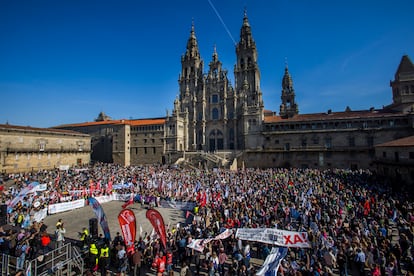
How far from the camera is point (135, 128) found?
2287 inches

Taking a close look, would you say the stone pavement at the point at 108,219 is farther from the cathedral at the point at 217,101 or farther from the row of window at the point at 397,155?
the cathedral at the point at 217,101

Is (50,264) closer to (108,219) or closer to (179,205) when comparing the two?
(108,219)

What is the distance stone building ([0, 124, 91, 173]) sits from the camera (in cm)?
3781

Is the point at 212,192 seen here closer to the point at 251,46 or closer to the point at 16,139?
the point at 16,139

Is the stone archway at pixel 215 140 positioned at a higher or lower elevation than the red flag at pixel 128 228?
higher

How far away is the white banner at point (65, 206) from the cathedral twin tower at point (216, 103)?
3198 centimetres

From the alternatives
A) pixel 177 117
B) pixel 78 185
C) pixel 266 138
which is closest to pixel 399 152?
pixel 266 138

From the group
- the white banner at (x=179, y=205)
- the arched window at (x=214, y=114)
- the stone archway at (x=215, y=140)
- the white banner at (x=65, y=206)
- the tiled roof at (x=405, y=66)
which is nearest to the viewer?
the white banner at (x=65, y=206)

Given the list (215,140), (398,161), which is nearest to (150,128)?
(215,140)

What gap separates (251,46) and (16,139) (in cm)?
5591

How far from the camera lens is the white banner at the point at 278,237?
862 cm

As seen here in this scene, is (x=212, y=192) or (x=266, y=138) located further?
(x=266, y=138)

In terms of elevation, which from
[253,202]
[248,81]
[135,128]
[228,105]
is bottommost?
[253,202]

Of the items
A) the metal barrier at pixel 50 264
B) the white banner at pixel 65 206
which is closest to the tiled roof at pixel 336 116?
the white banner at pixel 65 206
